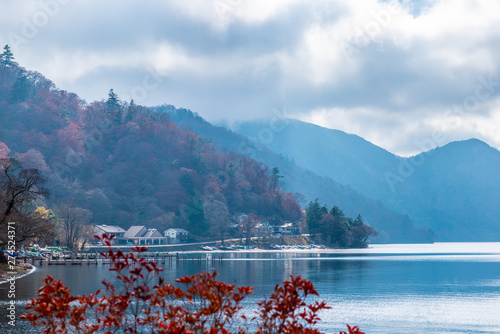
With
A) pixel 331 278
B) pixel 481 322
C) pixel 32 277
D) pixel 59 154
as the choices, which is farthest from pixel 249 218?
pixel 481 322

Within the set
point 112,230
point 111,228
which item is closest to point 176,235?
point 112,230

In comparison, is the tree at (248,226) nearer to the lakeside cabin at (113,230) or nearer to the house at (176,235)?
the house at (176,235)

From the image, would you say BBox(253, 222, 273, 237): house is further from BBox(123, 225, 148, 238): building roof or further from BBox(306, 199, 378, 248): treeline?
BBox(123, 225, 148, 238): building roof

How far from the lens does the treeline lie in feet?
622

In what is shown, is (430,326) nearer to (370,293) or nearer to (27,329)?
(370,293)

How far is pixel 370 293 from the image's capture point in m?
57.2

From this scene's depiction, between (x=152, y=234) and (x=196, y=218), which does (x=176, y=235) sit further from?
(x=196, y=218)

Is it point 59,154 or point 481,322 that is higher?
point 59,154

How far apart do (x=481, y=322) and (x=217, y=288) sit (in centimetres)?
3543

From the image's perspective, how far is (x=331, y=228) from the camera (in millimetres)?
189875

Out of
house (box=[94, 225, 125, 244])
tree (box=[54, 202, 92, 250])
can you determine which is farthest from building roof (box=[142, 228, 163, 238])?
tree (box=[54, 202, 92, 250])

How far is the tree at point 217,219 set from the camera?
569 feet

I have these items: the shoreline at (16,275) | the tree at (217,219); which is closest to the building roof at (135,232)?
the tree at (217,219)

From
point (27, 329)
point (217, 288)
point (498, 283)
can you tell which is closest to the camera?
point (217, 288)
